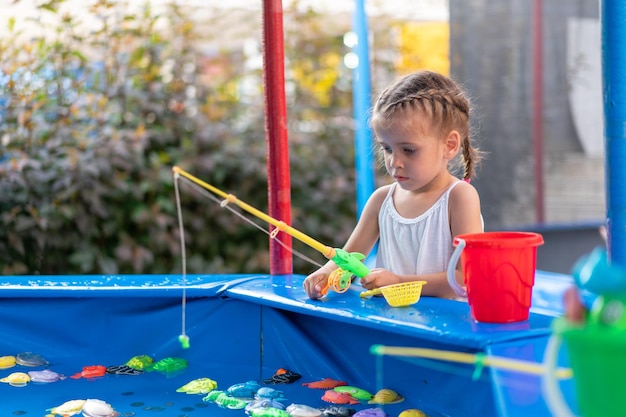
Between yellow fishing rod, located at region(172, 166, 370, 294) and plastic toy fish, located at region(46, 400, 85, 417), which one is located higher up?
yellow fishing rod, located at region(172, 166, 370, 294)

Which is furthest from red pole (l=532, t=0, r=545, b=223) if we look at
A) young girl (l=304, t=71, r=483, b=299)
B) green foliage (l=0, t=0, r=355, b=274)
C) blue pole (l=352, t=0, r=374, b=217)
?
young girl (l=304, t=71, r=483, b=299)

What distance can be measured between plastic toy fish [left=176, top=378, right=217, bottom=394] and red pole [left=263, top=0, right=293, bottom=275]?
0.61 metres

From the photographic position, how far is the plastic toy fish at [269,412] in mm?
1733

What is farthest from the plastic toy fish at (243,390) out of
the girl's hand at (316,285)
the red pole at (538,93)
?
the red pole at (538,93)

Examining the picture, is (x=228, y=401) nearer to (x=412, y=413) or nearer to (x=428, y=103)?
(x=412, y=413)

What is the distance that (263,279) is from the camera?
2.45 metres

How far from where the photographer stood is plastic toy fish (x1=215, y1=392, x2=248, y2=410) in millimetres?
1842

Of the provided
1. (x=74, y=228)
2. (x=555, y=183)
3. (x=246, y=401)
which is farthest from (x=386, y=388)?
(x=555, y=183)

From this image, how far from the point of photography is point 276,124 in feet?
8.51

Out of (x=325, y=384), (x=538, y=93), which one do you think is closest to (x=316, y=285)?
(x=325, y=384)

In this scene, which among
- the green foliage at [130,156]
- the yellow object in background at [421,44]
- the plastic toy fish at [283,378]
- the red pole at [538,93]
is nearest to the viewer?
the plastic toy fish at [283,378]

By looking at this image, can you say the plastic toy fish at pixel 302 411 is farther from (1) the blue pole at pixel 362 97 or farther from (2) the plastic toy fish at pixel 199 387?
(1) the blue pole at pixel 362 97

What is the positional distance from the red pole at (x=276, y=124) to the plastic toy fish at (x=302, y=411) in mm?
818

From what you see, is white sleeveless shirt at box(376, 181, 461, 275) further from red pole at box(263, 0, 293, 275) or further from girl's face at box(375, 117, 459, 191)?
red pole at box(263, 0, 293, 275)
